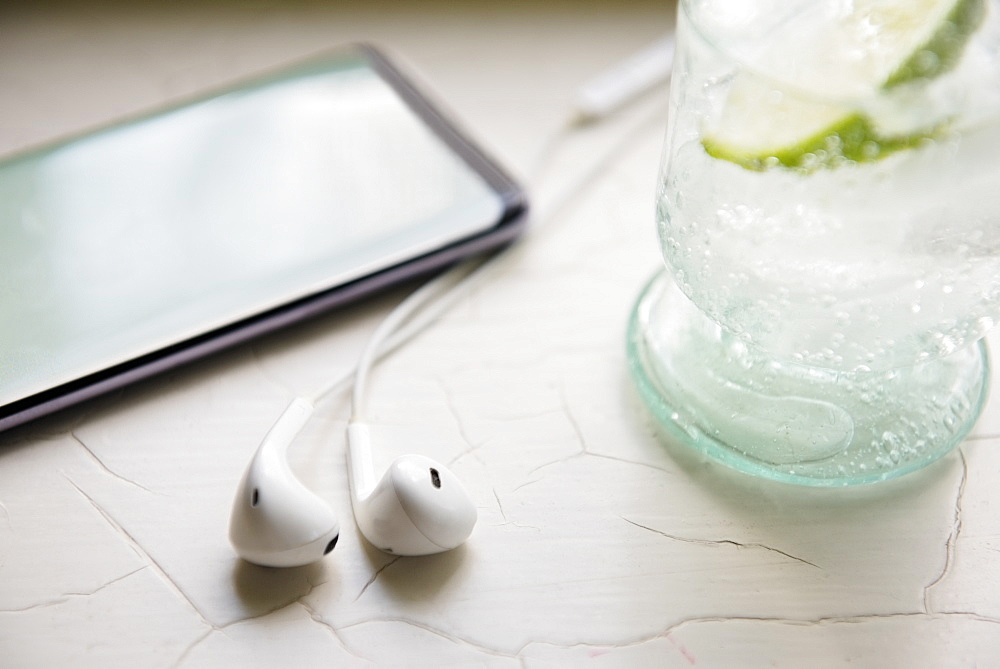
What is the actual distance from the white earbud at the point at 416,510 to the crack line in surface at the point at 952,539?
24 centimetres

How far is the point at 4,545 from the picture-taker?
0.50 m

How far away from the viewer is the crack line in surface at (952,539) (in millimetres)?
490

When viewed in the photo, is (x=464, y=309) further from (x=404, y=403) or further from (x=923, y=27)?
(x=923, y=27)

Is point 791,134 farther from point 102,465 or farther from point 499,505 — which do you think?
point 102,465

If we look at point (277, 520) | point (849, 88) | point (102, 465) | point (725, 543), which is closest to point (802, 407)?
point (725, 543)

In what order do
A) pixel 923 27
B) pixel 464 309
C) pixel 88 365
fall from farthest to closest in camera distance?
pixel 464 309 → pixel 88 365 → pixel 923 27

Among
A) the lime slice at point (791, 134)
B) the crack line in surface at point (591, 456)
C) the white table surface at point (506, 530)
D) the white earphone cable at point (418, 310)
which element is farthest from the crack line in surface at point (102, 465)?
the lime slice at point (791, 134)

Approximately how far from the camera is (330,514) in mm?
471

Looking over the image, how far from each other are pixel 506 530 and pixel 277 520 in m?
0.13

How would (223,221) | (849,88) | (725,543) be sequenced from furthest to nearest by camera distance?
(223,221), (725,543), (849,88)

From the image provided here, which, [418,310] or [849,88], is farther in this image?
[418,310]

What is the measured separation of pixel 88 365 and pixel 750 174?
0.38 meters

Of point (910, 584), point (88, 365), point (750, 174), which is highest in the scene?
point (750, 174)

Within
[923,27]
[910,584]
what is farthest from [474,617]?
[923,27]
